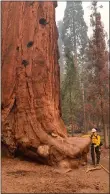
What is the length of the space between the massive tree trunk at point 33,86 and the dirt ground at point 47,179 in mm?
684

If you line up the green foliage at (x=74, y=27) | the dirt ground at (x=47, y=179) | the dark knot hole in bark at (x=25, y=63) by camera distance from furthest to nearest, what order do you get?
the green foliage at (x=74, y=27)
the dark knot hole in bark at (x=25, y=63)
the dirt ground at (x=47, y=179)

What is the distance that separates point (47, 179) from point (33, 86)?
177 inches

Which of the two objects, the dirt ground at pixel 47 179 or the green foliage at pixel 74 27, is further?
the green foliage at pixel 74 27

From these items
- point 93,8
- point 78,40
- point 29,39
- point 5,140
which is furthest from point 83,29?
point 5,140

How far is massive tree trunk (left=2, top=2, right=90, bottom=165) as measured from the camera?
11.4 m

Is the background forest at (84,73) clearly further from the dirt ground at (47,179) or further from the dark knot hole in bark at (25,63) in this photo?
the dirt ground at (47,179)

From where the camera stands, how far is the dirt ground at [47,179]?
27.0 feet

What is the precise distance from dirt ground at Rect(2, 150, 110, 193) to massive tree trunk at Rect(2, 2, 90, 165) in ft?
2.24

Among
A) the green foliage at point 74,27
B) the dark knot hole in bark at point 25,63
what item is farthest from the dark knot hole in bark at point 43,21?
the green foliage at point 74,27

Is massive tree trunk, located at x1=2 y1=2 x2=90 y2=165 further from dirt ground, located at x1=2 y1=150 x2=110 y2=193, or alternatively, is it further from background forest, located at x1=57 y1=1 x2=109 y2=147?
background forest, located at x1=57 y1=1 x2=109 y2=147

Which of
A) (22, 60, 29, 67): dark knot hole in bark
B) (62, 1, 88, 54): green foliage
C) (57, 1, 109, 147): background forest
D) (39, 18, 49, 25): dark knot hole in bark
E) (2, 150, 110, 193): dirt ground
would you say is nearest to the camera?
(2, 150, 110, 193): dirt ground

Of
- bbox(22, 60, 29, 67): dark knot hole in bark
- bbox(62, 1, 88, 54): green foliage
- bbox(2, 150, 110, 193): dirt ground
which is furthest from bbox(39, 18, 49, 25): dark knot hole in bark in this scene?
bbox(62, 1, 88, 54): green foliage

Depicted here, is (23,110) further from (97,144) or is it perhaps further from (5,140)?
(97,144)

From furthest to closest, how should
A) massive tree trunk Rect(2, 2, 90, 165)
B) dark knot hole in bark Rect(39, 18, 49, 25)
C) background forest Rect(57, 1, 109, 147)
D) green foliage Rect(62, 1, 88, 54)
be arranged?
green foliage Rect(62, 1, 88, 54) → background forest Rect(57, 1, 109, 147) → dark knot hole in bark Rect(39, 18, 49, 25) → massive tree trunk Rect(2, 2, 90, 165)
